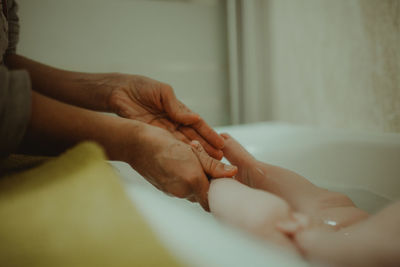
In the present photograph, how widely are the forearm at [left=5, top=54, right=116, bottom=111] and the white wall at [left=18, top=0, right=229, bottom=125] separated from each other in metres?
0.05

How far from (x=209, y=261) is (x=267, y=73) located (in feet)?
3.24

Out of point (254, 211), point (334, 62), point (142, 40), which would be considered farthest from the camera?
point (334, 62)

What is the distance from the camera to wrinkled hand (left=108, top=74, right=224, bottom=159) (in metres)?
0.61

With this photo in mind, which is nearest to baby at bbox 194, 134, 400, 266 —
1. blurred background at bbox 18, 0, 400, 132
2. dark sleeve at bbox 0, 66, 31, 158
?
dark sleeve at bbox 0, 66, 31, 158

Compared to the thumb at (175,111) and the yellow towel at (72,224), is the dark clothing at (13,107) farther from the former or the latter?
the thumb at (175,111)

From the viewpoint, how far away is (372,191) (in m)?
0.50

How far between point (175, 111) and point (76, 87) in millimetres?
254

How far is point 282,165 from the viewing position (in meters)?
0.61

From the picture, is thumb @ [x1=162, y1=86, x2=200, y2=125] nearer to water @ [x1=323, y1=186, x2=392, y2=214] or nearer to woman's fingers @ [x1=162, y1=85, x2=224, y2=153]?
woman's fingers @ [x1=162, y1=85, x2=224, y2=153]

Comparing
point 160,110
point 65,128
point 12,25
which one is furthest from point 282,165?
point 12,25

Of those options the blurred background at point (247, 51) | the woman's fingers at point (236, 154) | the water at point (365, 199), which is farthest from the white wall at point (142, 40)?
the water at point (365, 199)

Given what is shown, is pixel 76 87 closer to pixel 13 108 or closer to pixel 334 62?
pixel 13 108

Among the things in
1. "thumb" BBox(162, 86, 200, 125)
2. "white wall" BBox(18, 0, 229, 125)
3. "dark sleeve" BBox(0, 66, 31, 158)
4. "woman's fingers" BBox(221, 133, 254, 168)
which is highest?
"white wall" BBox(18, 0, 229, 125)

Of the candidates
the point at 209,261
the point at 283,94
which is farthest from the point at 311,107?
the point at 209,261
